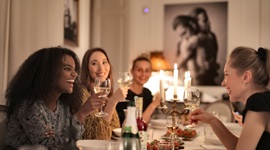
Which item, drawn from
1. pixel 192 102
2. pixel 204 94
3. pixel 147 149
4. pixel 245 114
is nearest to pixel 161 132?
pixel 192 102

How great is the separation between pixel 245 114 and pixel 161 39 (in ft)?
12.9

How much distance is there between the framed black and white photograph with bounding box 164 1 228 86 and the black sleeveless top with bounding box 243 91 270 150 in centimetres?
367

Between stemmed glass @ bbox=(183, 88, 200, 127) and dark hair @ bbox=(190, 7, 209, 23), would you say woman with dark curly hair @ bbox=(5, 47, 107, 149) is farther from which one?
dark hair @ bbox=(190, 7, 209, 23)

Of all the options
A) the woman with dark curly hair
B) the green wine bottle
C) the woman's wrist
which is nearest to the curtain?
the woman with dark curly hair

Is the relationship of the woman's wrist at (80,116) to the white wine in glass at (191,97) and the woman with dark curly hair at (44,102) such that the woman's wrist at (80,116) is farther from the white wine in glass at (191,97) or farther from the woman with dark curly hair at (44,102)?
the white wine in glass at (191,97)

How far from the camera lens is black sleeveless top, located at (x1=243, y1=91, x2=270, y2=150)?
1.46 meters

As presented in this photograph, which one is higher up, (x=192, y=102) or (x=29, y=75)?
(x=29, y=75)

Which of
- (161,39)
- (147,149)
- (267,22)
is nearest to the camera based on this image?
(147,149)

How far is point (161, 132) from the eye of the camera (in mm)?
2604

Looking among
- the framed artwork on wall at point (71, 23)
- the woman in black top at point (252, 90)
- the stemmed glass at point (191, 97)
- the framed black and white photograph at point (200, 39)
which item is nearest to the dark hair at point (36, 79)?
the stemmed glass at point (191, 97)

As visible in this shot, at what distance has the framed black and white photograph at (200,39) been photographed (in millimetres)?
5141

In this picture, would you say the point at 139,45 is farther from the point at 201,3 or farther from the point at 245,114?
the point at 245,114

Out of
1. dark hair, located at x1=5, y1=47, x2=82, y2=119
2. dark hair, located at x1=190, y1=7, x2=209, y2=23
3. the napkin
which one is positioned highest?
dark hair, located at x1=190, y1=7, x2=209, y2=23

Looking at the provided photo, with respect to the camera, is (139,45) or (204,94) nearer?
(204,94)
